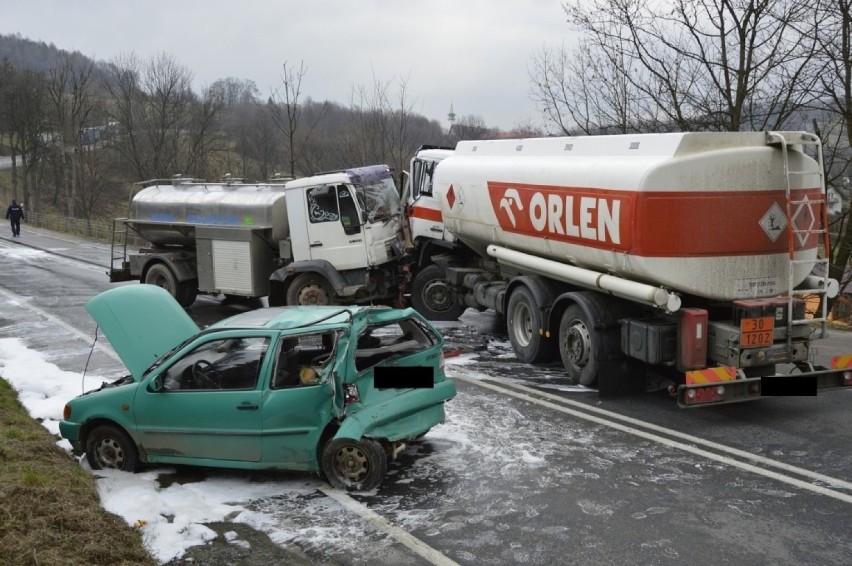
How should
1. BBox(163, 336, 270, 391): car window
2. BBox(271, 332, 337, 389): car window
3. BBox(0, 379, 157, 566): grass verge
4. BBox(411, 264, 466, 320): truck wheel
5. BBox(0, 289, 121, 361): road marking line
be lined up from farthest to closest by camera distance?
BBox(411, 264, 466, 320): truck wheel < BBox(0, 289, 121, 361): road marking line < BBox(163, 336, 270, 391): car window < BBox(271, 332, 337, 389): car window < BBox(0, 379, 157, 566): grass verge

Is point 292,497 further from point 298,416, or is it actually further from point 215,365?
point 215,365

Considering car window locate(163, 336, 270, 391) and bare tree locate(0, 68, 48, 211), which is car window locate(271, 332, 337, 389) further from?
bare tree locate(0, 68, 48, 211)

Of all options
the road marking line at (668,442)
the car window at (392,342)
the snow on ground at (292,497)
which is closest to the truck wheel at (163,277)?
the snow on ground at (292,497)

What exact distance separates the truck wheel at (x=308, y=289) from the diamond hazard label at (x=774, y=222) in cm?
810

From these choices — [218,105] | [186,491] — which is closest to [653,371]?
[186,491]

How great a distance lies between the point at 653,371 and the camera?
401 inches

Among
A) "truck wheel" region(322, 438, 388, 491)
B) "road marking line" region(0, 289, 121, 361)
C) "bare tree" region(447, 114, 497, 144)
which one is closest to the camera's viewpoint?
"truck wheel" region(322, 438, 388, 491)

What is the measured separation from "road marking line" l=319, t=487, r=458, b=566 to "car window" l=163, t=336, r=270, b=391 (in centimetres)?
125

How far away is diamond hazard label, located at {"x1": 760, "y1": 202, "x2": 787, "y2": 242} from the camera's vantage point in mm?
8992

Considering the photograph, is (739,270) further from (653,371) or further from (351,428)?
(351,428)

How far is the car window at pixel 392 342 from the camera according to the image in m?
7.27

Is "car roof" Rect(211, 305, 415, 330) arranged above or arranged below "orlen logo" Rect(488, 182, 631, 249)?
below

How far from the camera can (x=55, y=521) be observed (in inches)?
216

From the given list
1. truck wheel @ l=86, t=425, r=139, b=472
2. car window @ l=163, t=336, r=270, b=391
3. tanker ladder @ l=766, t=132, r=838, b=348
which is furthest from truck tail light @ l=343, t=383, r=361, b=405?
tanker ladder @ l=766, t=132, r=838, b=348
